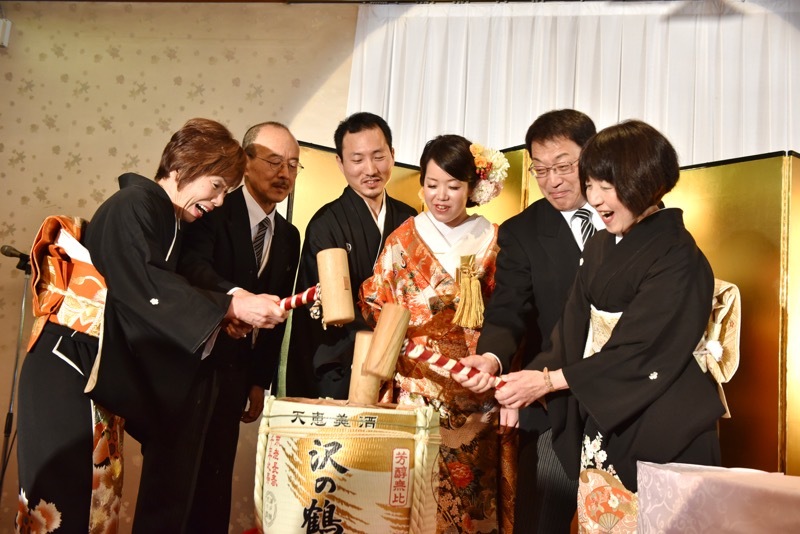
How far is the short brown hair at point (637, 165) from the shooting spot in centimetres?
230

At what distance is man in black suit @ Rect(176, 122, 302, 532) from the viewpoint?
3.17 meters

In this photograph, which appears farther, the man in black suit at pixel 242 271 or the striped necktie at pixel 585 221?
the man in black suit at pixel 242 271

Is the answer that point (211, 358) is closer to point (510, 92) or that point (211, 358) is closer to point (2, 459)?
point (2, 459)

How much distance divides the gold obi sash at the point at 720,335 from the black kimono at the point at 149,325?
1.32 metres

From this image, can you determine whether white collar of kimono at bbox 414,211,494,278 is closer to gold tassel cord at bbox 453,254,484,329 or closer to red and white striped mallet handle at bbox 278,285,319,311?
gold tassel cord at bbox 453,254,484,329

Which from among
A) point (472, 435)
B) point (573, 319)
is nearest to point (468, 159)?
point (573, 319)

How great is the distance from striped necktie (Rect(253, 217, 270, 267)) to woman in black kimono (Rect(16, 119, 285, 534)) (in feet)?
1.86

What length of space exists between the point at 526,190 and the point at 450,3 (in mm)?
1855

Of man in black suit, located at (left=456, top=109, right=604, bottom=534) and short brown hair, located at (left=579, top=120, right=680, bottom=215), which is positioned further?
man in black suit, located at (left=456, top=109, right=604, bottom=534)

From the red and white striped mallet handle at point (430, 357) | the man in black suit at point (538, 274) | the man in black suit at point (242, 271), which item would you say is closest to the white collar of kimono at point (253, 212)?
the man in black suit at point (242, 271)

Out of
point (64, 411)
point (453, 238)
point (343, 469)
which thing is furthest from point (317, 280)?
point (343, 469)

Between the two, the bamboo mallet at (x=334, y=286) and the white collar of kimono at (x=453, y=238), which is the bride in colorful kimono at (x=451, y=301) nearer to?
the white collar of kimono at (x=453, y=238)

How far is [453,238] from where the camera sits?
10.3 feet

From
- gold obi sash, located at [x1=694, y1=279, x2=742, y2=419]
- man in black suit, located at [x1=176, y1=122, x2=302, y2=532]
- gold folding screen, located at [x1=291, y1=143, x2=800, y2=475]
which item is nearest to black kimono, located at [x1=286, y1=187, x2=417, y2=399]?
man in black suit, located at [x1=176, y1=122, x2=302, y2=532]
